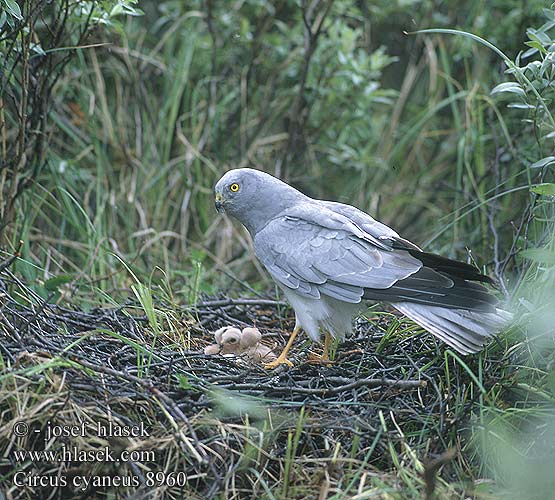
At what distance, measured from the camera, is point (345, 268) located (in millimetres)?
3422

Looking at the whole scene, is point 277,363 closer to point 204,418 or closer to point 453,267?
point 204,418

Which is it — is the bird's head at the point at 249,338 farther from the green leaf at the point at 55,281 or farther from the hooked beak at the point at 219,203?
the green leaf at the point at 55,281

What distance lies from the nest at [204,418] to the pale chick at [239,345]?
0.20m

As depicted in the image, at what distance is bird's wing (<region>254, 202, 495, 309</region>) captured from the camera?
127 inches

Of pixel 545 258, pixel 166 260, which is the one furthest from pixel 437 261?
pixel 166 260

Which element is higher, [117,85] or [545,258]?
[545,258]

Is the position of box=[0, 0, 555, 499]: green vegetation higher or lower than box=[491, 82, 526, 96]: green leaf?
lower

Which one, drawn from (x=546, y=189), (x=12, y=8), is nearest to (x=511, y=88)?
(x=546, y=189)

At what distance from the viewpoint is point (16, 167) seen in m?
4.14

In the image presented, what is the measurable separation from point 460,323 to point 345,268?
0.60m

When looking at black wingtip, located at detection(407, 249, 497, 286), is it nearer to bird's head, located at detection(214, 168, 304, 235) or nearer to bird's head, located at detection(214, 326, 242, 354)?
bird's head, located at detection(214, 168, 304, 235)

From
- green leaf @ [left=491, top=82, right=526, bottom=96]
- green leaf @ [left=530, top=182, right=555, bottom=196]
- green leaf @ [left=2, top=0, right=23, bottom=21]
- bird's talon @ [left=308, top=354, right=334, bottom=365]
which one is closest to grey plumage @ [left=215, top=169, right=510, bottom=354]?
bird's talon @ [left=308, top=354, right=334, bottom=365]

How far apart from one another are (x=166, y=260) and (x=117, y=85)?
1.76 m

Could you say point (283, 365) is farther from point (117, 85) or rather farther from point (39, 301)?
point (117, 85)
